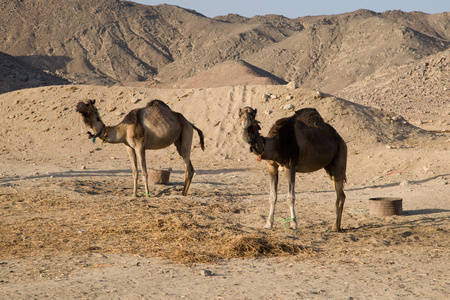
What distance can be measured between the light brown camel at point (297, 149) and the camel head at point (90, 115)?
193 inches

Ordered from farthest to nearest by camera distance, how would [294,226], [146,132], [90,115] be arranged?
[146,132], [90,115], [294,226]

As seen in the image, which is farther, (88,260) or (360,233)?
(360,233)

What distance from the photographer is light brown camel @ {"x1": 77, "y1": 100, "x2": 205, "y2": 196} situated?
43.4ft

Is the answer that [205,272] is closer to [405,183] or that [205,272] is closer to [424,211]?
[424,211]

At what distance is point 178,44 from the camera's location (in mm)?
102125

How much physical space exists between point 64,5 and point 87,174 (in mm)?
92917

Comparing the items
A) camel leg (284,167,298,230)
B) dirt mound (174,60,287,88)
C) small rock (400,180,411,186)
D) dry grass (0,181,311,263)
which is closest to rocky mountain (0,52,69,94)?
dirt mound (174,60,287,88)

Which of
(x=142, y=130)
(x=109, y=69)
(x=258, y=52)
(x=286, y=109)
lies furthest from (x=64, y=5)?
(x=142, y=130)

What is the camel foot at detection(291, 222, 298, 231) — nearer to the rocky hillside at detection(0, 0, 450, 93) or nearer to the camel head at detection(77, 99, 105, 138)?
the camel head at detection(77, 99, 105, 138)

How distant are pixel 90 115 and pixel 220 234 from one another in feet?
16.7

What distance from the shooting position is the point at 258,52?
94750mm

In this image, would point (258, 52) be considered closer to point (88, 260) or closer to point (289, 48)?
point (289, 48)

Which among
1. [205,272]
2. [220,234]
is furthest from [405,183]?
[205,272]

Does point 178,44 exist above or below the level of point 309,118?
above
